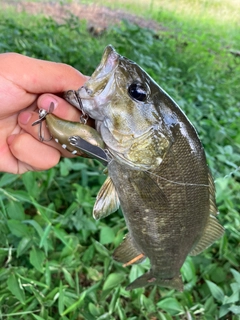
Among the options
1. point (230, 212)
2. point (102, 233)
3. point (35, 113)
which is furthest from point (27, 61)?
point (230, 212)

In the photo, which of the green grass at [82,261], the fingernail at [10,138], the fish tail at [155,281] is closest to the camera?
the fingernail at [10,138]

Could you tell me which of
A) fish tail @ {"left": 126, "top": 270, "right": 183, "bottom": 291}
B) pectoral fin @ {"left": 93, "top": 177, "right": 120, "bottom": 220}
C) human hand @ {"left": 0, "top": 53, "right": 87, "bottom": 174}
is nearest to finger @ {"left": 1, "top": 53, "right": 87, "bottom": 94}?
human hand @ {"left": 0, "top": 53, "right": 87, "bottom": 174}

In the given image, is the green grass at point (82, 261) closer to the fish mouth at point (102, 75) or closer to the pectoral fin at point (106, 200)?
the pectoral fin at point (106, 200)

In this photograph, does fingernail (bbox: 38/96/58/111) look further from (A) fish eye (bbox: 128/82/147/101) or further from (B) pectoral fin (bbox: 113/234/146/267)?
(B) pectoral fin (bbox: 113/234/146/267)

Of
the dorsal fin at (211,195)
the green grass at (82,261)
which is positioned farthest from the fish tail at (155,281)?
the dorsal fin at (211,195)

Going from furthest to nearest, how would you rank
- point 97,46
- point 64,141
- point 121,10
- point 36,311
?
1. point 121,10
2. point 97,46
3. point 36,311
4. point 64,141

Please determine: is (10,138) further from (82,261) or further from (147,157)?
(82,261)

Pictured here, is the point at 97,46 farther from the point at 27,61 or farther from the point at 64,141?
the point at 64,141
